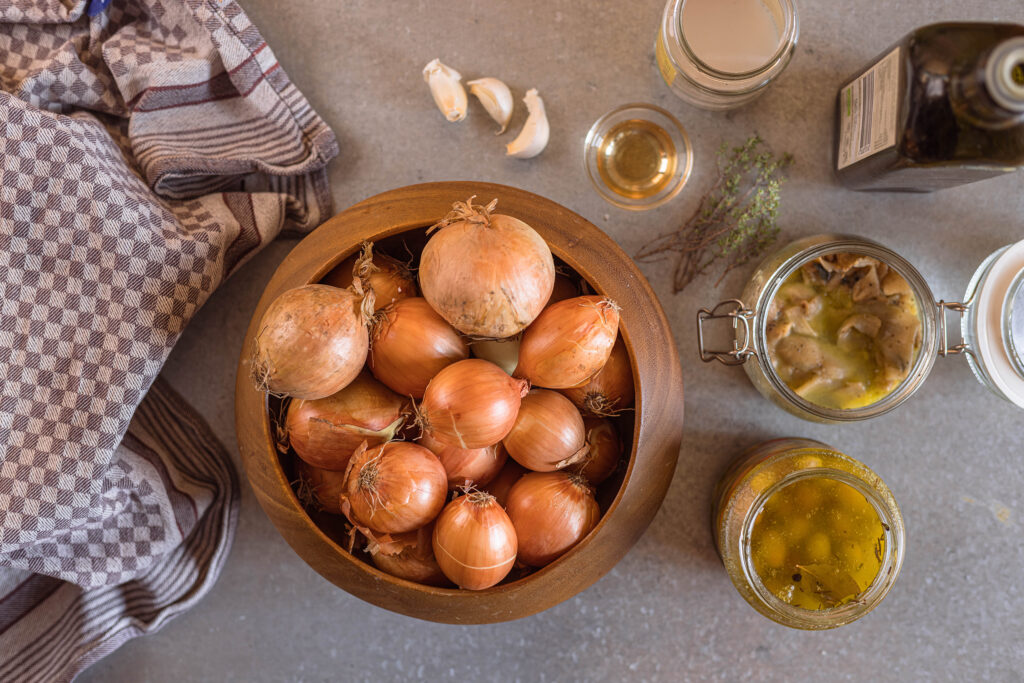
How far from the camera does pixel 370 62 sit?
922 millimetres

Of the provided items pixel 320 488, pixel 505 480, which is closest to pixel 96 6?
pixel 320 488

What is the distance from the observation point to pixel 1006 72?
58 centimetres

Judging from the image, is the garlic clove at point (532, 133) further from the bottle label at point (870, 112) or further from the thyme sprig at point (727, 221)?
the bottle label at point (870, 112)

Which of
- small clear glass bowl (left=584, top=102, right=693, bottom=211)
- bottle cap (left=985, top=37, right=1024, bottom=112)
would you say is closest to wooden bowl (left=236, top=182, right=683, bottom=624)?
small clear glass bowl (left=584, top=102, right=693, bottom=211)

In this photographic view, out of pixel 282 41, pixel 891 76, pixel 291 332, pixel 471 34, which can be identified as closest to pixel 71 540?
pixel 291 332

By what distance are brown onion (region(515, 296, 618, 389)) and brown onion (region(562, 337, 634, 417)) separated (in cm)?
5

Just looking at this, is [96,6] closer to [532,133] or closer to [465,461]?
[532,133]

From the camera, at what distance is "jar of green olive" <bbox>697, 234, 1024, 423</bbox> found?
79 centimetres

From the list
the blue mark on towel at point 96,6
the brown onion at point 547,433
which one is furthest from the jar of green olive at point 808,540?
the blue mark on towel at point 96,6

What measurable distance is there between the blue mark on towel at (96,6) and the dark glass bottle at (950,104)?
99cm

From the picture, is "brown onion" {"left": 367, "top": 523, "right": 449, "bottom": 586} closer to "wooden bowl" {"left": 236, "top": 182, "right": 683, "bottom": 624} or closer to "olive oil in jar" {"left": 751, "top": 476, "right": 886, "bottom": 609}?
"wooden bowl" {"left": 236, "top": 182, "right": 683, "bottom": 624}

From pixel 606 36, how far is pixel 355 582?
782 mm

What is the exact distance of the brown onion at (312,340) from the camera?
554 millimetres

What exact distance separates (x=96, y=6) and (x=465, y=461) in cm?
79
